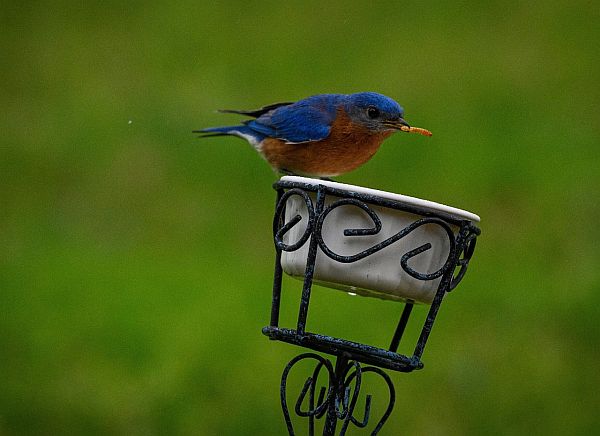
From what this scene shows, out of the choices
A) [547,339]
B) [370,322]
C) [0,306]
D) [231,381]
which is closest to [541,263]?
[547,339]

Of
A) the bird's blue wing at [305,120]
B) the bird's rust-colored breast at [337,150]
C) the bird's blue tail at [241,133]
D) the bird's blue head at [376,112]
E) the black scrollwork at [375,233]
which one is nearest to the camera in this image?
the black scrollwork at [375,233]

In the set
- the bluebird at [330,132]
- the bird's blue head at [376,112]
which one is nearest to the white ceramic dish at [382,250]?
the bluebird at [330,132]

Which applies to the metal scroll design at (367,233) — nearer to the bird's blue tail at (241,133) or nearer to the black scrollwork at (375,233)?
the black scrollwork at (375,233)

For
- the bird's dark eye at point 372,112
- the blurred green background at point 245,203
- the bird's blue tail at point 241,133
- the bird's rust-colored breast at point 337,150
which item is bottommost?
the blurred green background at point 245,203

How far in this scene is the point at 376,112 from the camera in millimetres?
4137

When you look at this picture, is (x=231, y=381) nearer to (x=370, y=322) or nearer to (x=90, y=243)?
(x=370, y=322)

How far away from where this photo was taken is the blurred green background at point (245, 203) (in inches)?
239

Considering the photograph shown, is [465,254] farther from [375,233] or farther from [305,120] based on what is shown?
[305,120]

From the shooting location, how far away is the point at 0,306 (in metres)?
6.61

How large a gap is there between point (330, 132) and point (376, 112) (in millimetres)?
251

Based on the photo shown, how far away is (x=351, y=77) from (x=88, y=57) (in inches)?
99.9

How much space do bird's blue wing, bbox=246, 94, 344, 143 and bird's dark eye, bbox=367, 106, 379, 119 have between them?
0.75 feet

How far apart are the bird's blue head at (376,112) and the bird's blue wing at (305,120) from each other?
155 millimetres

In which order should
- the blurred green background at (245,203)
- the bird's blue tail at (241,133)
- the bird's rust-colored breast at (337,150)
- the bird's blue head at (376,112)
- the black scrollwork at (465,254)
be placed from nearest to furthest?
the black scrollwork at (465,254) < the bird's blue head at (376,112) < the bird's rust-colored breast at (337,150) < the bird's blue tail at (241,133) < the blurred green background at (245,203)
